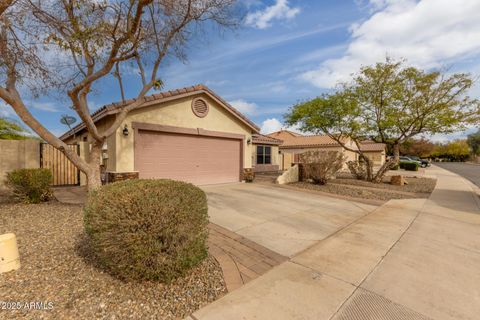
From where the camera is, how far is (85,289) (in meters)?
2.56

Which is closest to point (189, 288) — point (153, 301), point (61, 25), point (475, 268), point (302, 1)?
point (153, 301)

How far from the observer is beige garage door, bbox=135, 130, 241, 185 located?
29.1 ft

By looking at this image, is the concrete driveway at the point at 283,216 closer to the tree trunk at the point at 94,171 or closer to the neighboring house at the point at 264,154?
the tree trunk at the point at 94,171

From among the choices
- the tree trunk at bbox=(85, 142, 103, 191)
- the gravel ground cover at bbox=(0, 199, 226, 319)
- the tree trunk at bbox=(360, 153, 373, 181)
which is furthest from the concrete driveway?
the tree trunk at bbox=(360, 153, 373, 181)

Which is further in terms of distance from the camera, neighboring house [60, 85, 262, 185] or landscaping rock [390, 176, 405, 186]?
landscaping rock [390, 176, 405, 186]

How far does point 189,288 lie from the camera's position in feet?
8.92

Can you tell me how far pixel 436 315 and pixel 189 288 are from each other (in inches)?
109

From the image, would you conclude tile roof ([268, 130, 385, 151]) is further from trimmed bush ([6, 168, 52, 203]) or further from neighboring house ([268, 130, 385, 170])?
trimmed bush ([6, 168, 52, 203])

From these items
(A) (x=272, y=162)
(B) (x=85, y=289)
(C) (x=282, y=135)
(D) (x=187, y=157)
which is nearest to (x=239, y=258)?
(B) (x=85, y=289)

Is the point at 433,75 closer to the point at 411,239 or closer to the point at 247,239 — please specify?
the point at 411,239

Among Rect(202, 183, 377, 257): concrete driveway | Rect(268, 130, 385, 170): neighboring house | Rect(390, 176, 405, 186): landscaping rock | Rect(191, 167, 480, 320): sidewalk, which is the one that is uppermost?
Rect(268, 130, 385, 170): neighboring house

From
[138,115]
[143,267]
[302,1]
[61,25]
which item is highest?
[302,1]

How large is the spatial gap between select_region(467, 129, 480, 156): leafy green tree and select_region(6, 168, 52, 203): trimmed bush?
90990 millimetres

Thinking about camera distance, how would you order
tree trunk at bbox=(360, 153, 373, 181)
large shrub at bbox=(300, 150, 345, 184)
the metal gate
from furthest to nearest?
tree trunk at bbox=(360, 153, 373, 181), large shrub at bbox=(300, 150, 345, 184), the metal gate
